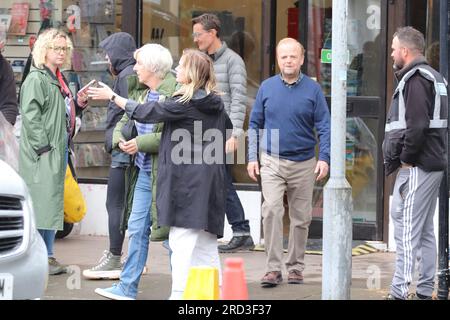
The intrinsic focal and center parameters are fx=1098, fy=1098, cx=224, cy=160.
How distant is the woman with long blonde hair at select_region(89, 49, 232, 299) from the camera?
801 cm

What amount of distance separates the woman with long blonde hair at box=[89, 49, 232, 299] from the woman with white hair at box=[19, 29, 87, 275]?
164 cm

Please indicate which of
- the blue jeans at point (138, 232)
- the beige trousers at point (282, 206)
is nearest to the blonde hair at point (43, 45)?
the blue jeans at point (138, 232)

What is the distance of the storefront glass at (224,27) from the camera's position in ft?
38.0

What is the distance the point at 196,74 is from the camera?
812 centimetres

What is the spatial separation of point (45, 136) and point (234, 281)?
386 cm

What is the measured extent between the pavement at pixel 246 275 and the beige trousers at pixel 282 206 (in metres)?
0.27

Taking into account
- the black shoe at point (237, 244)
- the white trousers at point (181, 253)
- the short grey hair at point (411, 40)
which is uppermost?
the short grey hair at point (411, 40)

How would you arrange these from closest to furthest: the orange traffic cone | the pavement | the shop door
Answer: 1. the orange traffic cone
2. the pavement
3. the shop door

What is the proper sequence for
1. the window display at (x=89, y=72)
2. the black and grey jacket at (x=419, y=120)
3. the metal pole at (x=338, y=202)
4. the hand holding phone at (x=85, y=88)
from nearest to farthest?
the metal pole at (x=338, y=202) < the black and grey jacket at (x=419, y=120) < the hand holding phone at (x=85, y=88) < the window display at (x=89, y=72)

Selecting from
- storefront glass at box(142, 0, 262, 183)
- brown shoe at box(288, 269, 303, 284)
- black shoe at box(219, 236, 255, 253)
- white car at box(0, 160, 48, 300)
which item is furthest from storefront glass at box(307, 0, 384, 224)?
white car at box(0, 160, 48, 300)

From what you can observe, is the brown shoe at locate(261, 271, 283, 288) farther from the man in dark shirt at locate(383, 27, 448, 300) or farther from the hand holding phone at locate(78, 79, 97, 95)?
the hand holding phone at locate(78, 79, 97, 95)

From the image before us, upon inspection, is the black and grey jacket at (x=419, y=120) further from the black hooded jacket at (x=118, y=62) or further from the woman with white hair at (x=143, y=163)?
the black hooded jacket at (x=118, y=62)

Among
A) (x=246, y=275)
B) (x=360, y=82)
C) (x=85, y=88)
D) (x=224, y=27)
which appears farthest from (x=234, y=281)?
(x=224, y=27)

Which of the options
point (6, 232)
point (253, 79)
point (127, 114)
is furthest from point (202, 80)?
point (253, 79)
